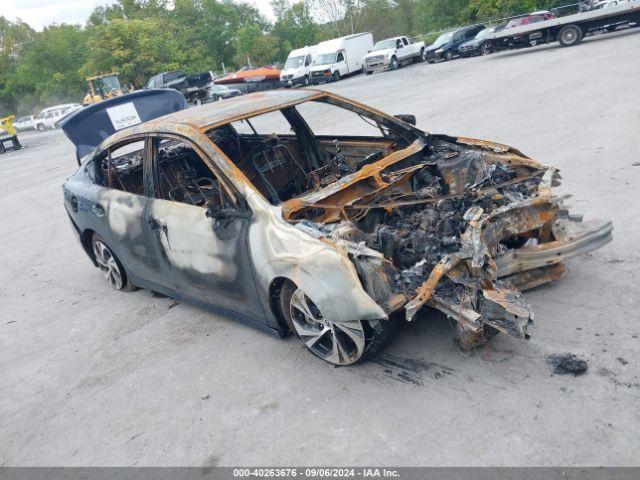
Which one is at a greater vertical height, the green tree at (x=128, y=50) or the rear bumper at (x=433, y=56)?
the green tree at (x=128, y=50)

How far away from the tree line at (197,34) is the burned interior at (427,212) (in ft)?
144

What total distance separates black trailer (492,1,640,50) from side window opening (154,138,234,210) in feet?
67.8

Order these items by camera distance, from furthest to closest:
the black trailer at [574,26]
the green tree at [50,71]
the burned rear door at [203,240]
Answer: the green tree at [50,71]
the black trailer at [574,26]
the burned rear door at [203,240]

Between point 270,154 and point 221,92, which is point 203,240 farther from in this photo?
point 221,92

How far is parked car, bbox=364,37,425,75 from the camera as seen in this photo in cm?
3063

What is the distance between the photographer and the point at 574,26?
72.4 feet

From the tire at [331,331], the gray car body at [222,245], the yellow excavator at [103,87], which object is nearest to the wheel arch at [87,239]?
the gray car body at [222,245]

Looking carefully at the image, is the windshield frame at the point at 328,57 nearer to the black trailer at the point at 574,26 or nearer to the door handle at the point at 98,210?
the black trailer at the point at 574,26

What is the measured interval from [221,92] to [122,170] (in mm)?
26732

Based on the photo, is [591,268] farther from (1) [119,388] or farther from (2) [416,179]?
(1) [119,388]

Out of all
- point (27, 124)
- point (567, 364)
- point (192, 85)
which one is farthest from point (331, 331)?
point (27, 124)

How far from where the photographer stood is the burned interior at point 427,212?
3643mm

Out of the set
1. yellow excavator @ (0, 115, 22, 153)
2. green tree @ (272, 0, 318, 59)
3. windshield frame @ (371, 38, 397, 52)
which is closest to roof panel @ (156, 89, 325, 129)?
yellow excavator @ (0, 115, 22, 153)

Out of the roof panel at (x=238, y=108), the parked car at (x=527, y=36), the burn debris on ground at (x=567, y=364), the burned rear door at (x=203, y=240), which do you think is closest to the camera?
the burn debris on ground at (x=567, y=364)
